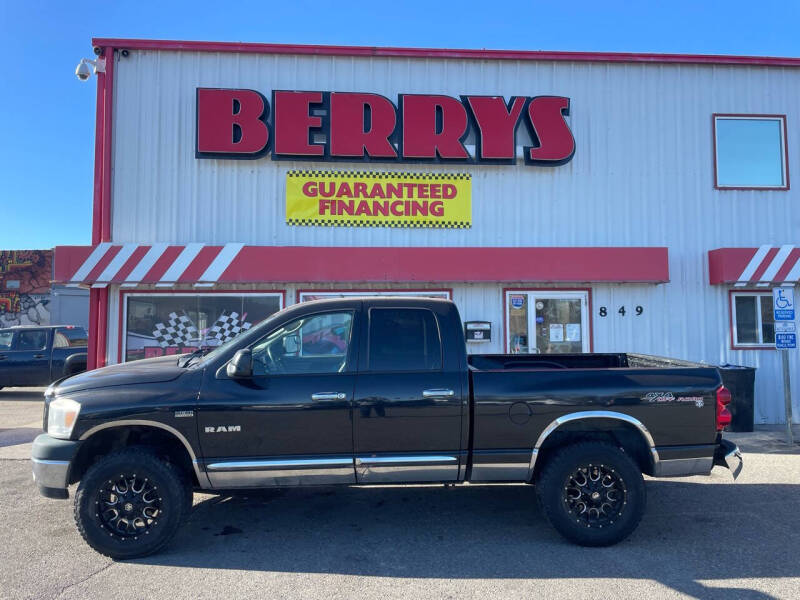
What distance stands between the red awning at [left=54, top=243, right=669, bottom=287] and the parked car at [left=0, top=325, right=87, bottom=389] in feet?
16.9

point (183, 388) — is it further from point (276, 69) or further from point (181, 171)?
point (276, 69)

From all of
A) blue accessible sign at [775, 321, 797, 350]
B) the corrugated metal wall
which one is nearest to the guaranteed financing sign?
the corrugated metal wall

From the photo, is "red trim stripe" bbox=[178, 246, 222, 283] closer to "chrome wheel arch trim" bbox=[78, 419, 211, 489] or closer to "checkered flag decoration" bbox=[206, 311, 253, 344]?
"checkered flag decoration" bbox=[206, 311, 253, 344]

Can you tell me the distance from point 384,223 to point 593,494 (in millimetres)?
6423

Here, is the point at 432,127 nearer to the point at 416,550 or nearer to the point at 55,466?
the point at 416,550

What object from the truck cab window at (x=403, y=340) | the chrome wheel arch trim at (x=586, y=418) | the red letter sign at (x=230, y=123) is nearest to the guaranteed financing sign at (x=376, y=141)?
the red letter sign at (x=230, y=123)

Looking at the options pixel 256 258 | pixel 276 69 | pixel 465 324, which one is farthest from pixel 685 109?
pixel 256 258

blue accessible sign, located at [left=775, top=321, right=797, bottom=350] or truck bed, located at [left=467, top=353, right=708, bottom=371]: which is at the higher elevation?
blue accessible sign, located at [left=775, top=321, right=797, bottom=350]

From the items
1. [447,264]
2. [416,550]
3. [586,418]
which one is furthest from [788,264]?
[416,550]

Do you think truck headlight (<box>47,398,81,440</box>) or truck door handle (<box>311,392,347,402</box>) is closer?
truck headlight (<box>47,398,81,440</box>)

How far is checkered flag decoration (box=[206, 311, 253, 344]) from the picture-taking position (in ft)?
31.6

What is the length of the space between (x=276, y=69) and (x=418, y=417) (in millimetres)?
7957

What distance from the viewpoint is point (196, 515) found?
5207 mm

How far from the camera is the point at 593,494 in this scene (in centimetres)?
447
